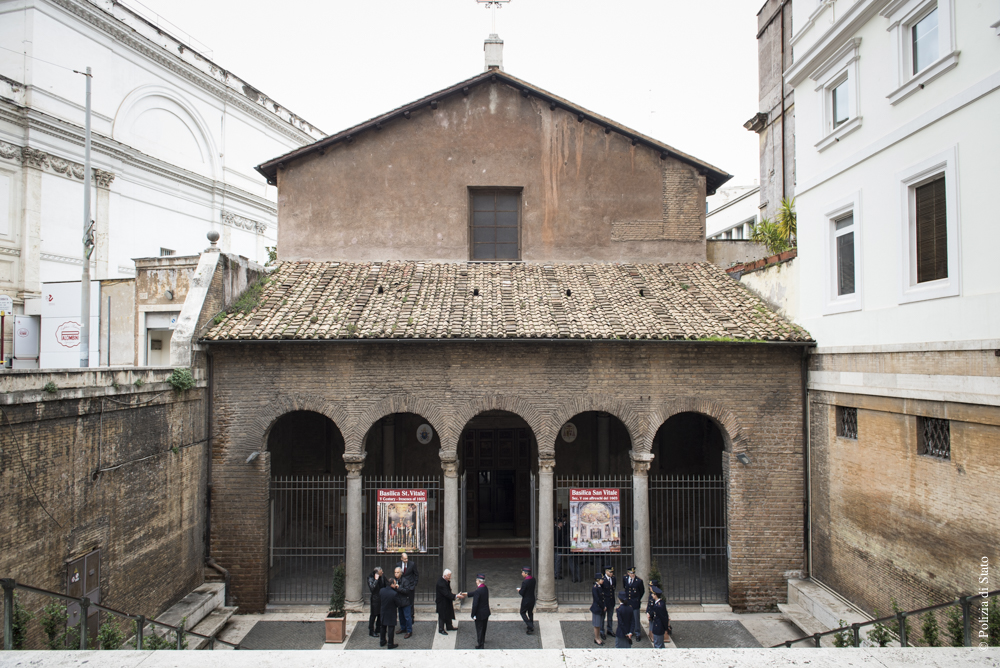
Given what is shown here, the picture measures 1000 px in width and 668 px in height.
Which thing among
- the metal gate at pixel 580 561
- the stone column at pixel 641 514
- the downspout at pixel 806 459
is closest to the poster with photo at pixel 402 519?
the metal gate at pixel 580 561

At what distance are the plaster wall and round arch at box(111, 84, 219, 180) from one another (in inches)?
463

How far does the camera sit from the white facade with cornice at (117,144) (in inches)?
749

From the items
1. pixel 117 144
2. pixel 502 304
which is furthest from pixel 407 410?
pixel 117 144

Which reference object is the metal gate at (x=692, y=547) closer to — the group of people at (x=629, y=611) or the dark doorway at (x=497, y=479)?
the group of people at (x=629, y=611)

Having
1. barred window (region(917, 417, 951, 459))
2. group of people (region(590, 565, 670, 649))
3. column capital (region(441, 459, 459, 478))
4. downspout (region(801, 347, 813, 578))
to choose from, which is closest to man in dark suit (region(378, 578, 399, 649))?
column capital (region(441, 459, 459, 478))

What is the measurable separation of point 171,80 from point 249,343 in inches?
754

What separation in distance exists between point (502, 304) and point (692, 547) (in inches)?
261

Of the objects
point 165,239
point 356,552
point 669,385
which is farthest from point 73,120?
point 669,385

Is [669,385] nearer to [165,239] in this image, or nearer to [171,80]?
[165,239]

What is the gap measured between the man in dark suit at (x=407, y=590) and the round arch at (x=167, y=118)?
20211 millimetres

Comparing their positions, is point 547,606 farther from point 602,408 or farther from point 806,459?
point 806,459

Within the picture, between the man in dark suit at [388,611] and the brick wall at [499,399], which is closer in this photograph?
the man in dark suit at [388,611]

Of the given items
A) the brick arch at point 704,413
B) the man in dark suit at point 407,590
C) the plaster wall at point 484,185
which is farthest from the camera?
the plaster wall at point 484,185

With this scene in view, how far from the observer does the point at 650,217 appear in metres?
15.7
